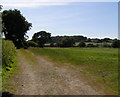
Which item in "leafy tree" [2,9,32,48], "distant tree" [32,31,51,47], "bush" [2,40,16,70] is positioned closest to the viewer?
"bush" [2,40,16,70]

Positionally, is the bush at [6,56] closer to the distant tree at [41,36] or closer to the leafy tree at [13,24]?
the leafy tree at [13,24]

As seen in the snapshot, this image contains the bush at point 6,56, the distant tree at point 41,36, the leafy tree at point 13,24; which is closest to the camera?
the bush at point 6,56

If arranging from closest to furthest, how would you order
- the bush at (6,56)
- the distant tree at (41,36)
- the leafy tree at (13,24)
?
the bush at (6,56)
the leafy tree at (13,24)
the distant tree at (41,36)

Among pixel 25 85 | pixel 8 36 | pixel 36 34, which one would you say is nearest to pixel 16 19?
pixel 8 36

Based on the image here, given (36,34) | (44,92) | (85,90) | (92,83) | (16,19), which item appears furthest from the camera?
(36,34)

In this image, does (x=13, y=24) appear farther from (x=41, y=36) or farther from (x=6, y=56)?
(x=41, y=36)

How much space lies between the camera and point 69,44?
102 meters

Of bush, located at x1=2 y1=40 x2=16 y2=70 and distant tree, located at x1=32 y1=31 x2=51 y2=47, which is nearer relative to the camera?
bush, located at x1=2 y1=40 x2=16 y2=70

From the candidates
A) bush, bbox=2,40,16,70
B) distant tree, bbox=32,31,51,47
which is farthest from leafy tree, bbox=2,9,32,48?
distant tree, bbox=32,31,51,47

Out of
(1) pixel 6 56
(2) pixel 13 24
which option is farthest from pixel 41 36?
(1) pixel 6 56

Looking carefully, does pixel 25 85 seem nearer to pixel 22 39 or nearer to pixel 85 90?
pixel 85 90

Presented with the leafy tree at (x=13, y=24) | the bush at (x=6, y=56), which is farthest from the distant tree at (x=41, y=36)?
the bush at (x=6, y=56)

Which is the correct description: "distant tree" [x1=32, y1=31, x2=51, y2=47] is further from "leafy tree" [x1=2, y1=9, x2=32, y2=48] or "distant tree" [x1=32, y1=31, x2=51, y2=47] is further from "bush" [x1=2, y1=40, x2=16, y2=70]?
"bush" [x1=2, y1=40, x2=16, y2=70]

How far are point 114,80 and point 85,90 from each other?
3.06 meters
